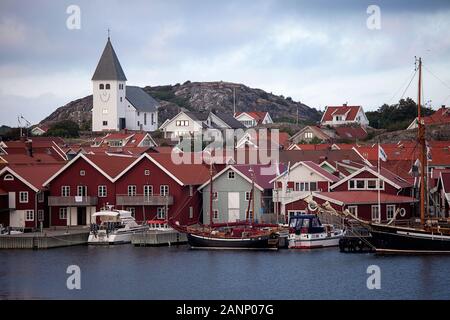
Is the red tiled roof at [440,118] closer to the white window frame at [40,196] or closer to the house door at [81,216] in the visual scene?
the house door at [81,216]

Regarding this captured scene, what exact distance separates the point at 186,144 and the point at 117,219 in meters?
29.7

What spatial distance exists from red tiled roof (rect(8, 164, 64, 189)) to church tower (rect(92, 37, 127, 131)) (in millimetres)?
39806

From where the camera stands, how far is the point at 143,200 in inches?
2554

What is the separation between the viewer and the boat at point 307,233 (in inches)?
2255

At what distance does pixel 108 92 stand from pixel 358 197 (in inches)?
2088

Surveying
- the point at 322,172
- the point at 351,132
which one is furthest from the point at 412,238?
the point at 351,132

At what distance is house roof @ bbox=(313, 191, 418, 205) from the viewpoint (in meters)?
60.3

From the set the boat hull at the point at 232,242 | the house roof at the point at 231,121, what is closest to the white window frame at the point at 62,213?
the boat hull at the point at 232,242

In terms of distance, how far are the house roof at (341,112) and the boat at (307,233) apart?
60590 millimetres

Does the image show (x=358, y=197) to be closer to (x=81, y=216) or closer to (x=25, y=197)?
(x=81, y=216)

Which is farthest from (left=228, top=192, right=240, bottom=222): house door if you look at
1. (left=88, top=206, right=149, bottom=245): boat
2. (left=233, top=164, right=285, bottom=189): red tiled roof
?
(left=88, top=206, right=149, bottom=245): boat

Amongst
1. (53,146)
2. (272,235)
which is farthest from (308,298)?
(53,146)

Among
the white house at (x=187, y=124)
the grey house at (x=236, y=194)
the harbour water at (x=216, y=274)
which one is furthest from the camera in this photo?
the white house at (x=187, y=124)
